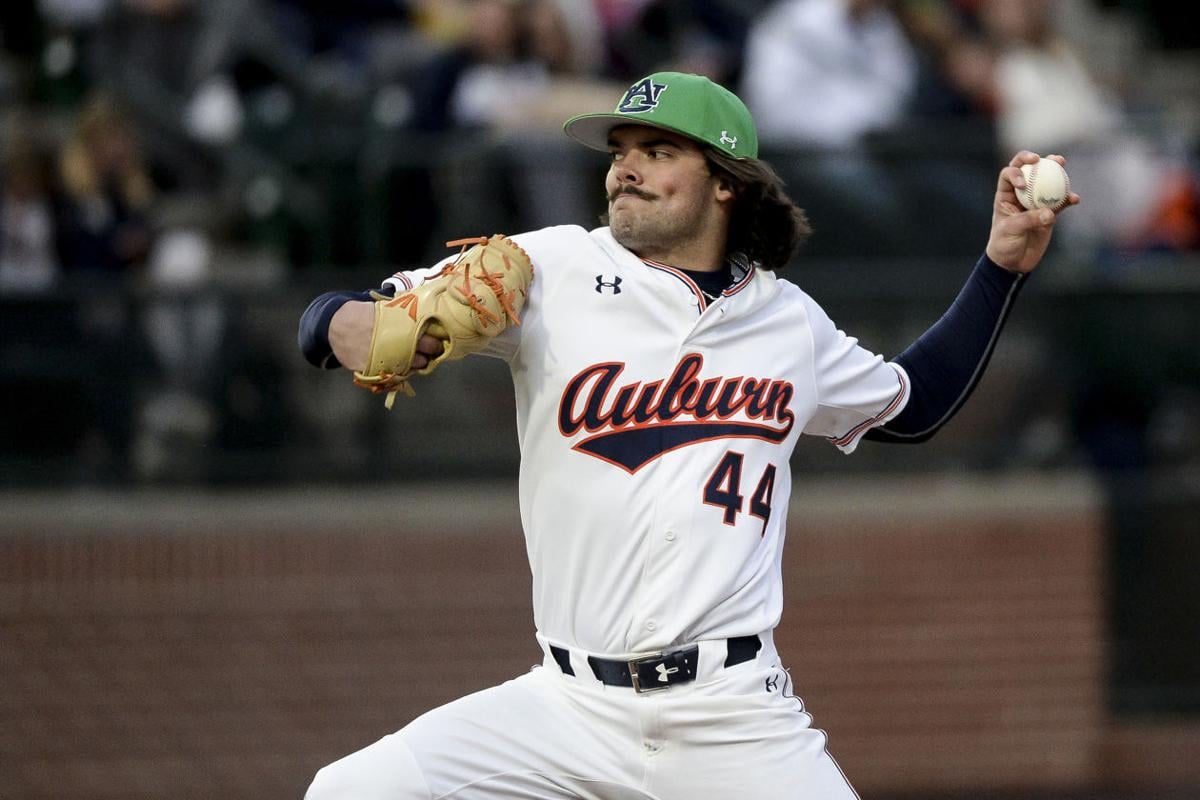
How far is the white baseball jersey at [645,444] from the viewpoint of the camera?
395 cm

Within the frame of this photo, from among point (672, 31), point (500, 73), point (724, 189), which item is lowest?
point (724, 189)

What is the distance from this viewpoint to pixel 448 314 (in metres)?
3.69

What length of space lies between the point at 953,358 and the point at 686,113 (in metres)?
0.95

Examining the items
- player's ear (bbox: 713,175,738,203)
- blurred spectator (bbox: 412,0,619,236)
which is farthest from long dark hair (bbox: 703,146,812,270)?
blurred spectator (bbox: 412,0,619,236)

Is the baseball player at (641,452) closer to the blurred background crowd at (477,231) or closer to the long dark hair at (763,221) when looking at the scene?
the long dark hair at (763,221)

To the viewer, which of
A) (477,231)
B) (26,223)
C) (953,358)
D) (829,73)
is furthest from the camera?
(829,73)

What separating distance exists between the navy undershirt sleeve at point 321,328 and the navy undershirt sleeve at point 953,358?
141 cm

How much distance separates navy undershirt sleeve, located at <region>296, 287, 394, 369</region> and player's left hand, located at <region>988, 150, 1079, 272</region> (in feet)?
5.24

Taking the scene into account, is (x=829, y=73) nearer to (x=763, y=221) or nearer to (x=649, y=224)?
(x=763, y=221)

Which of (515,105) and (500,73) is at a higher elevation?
(500,73)

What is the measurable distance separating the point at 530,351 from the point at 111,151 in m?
4.73

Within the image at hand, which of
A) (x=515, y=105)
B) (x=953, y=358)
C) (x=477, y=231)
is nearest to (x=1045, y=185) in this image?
(x=953, y=358)

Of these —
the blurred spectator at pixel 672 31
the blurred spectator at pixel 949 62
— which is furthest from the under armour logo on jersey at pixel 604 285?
the blurred spectator at pixel 672 31

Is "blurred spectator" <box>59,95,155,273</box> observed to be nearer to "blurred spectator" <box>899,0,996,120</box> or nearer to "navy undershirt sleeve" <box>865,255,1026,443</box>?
"blurred spectator" <box>899,0,996,120</box>
